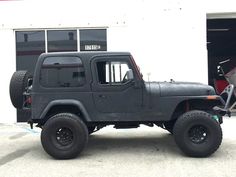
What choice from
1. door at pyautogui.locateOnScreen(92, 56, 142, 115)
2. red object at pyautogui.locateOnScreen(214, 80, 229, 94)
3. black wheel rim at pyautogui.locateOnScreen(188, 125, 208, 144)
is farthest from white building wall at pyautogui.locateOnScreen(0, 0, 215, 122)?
black wheel rim at pyautogui.locateOnScreen(188, 125, 208, 144)

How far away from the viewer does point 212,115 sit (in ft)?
26.9

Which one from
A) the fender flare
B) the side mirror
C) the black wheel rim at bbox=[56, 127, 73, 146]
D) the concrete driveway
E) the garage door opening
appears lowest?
the concrete driveway

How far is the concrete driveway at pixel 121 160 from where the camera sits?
6.96 meters

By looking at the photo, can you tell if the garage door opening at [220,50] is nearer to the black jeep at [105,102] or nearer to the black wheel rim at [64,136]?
the black jeep at [105,102]

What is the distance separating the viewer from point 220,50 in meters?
15.7

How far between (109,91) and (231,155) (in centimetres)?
266

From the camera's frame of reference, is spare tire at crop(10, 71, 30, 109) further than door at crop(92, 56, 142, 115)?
Yes

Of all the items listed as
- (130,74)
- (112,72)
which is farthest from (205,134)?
(112,72)

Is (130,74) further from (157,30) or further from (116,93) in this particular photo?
(157,30)

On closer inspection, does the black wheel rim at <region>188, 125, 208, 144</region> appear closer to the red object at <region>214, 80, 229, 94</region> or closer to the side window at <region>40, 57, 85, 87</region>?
the side window at <region>40, 57, 85, 87</region>

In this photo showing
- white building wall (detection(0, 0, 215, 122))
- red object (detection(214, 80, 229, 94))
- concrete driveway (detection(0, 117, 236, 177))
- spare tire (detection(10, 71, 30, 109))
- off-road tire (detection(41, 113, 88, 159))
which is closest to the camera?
concrete driveway (detection(0, 117, 236, 177))

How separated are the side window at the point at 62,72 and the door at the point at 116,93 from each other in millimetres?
319

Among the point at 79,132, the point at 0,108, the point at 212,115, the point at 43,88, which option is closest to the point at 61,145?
the point at 79,132

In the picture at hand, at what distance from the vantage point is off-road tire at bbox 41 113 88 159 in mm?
7820
